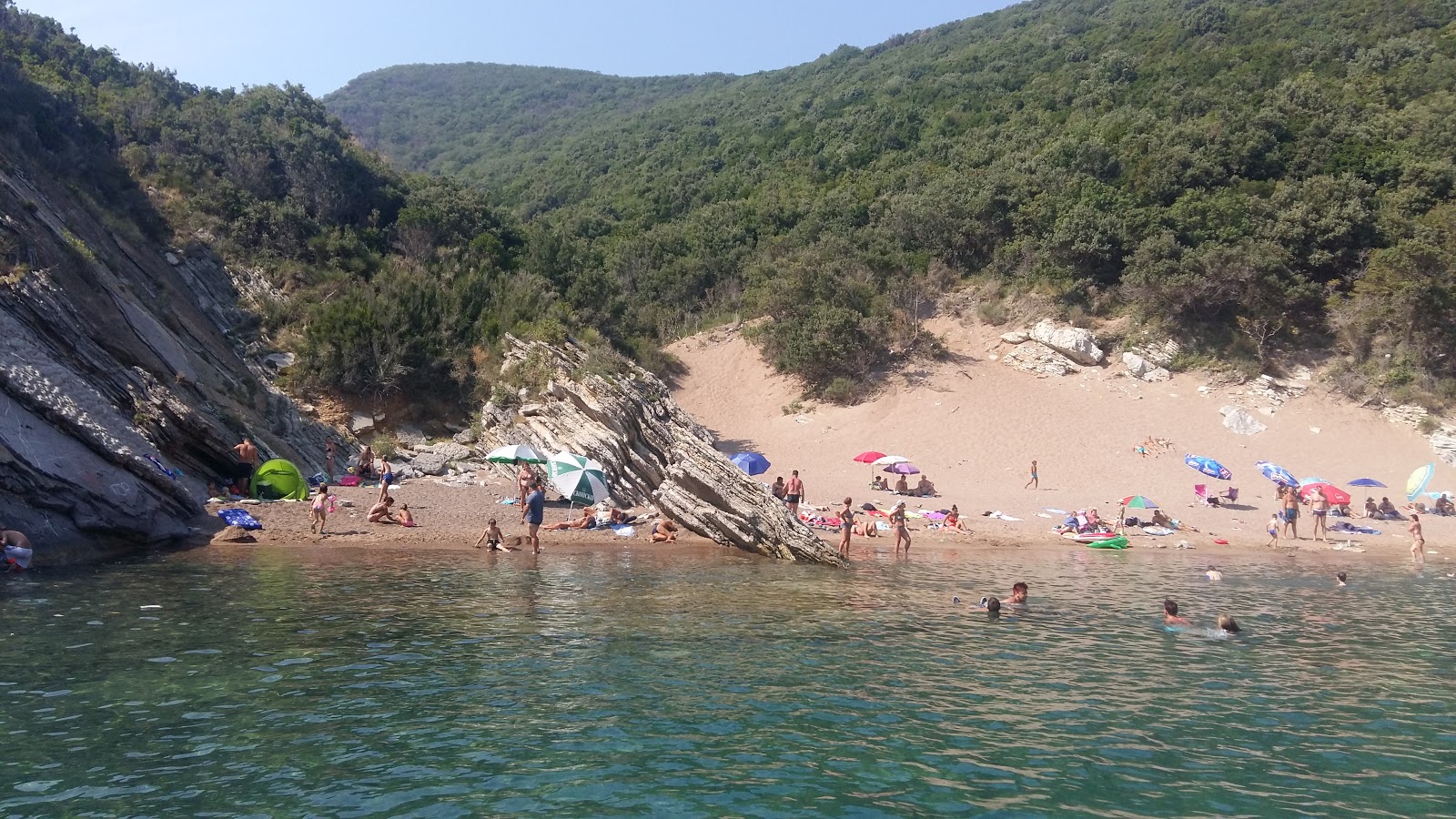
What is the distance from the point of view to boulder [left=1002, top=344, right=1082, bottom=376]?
120 feet

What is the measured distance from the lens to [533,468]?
79.2 ft

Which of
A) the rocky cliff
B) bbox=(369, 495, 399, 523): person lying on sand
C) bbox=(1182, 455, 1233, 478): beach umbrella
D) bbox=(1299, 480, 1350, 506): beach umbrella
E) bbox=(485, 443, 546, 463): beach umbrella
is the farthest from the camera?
bbox=(1182, 455, 1233, 478): beach umbrella

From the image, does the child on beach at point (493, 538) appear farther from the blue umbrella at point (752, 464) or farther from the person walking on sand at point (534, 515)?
the blue umbrella at point (752, 464)

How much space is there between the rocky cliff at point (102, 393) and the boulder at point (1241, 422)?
30762mm

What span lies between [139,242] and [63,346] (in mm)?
13191

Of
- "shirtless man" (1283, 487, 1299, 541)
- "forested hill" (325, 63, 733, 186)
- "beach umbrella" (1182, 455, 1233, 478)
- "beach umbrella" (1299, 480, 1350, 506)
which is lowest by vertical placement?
"shirtless man" (1283, 487, 1299, 541)

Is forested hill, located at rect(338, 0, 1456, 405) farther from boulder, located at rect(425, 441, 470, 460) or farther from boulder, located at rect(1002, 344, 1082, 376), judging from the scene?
boulder, located at rect(425, 441, 470, 460)

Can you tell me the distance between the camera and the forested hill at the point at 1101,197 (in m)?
35.4

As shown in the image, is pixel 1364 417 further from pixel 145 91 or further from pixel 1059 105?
pixel 145 91

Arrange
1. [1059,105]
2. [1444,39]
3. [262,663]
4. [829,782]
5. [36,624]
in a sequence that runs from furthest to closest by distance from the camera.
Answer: [1059,105], [1444,39], [36,624], [262,663], [829,782]

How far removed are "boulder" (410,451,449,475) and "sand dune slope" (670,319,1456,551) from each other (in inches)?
427

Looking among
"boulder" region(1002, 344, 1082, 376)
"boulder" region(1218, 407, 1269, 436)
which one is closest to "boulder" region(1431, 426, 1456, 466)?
"boulder" region(1218, 407, 1269, 436)

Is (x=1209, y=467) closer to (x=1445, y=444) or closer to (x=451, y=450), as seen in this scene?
(x=1445, y=444)

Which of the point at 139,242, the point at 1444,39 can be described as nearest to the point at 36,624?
the point at 139,242
